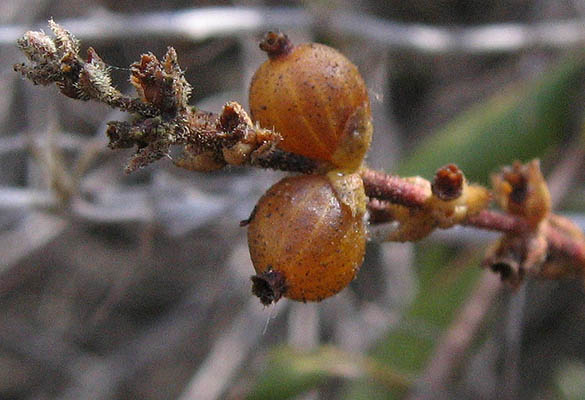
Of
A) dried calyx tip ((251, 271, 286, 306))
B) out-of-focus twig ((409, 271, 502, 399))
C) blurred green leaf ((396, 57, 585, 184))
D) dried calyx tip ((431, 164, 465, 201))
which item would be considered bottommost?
out-of-focus twig ((409, 271, 502, 399))

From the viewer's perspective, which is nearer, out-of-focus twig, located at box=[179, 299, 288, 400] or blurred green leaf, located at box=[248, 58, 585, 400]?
blurred green leaf, located at box=[248, 58, 585, 400]

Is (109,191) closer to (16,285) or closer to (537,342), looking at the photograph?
(16,285)

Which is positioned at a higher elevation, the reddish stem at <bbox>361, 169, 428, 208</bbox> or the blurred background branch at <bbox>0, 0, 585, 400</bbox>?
the blurred background branch at <bbox>0, 0, 585, 400</bbox>

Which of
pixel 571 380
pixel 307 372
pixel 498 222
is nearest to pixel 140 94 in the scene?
pixel 498 222

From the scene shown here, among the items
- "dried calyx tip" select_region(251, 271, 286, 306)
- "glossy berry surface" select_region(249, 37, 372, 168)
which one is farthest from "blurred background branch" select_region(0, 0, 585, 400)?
"dried calyx tip" select_region(251, 271, 286, 306)

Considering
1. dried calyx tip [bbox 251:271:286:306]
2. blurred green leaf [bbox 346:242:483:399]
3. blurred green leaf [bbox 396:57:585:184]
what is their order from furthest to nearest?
blurred green leaf [bbox 396:57:585:184], blurred green leaf [bbox 346:242:483:399], dried calyx tip [bbox 251:271:286:306]

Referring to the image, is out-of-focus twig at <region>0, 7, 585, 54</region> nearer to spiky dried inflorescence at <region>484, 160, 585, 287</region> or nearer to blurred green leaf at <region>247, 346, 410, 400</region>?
blurred green leaf at <region>247, 346, 410, 400</region>
